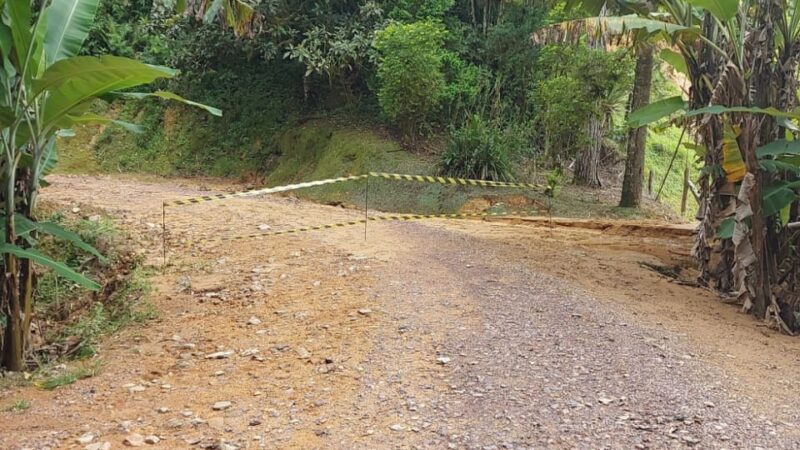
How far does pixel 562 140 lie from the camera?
42.2ft

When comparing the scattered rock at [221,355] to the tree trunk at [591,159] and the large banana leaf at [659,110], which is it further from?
the tree trunk at [591,159]

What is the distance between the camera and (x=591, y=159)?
1349 centimetres

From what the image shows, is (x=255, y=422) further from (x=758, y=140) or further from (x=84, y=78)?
(x=758, y=140)

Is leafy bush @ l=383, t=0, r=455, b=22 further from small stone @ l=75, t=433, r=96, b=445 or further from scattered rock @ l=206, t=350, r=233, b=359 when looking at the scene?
small stone @ l=75, t=433, r=96, b=445

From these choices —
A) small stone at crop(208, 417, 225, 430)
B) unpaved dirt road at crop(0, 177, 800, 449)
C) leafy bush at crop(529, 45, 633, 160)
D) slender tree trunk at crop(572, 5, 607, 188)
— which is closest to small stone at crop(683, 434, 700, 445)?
unpaved dirt road at crop(0, 177, 800, 449)

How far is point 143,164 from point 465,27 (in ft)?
29.6

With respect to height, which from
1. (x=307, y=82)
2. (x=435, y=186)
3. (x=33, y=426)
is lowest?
(x=33, y=426)

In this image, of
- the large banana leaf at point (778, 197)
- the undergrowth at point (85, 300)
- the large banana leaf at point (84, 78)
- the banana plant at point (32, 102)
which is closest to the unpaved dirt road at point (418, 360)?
the undergrowth at point (85, 300)

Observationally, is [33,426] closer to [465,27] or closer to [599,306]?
[599,306]

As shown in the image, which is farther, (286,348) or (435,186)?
(435,186)

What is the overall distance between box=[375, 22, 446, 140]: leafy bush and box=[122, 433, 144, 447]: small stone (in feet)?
32.6

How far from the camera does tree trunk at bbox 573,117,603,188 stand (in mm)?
13023

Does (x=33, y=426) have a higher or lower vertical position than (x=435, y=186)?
lower

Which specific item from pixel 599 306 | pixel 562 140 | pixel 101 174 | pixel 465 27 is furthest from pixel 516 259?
pixel 101 174
